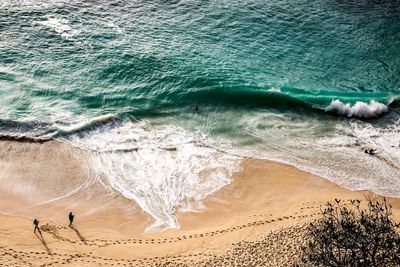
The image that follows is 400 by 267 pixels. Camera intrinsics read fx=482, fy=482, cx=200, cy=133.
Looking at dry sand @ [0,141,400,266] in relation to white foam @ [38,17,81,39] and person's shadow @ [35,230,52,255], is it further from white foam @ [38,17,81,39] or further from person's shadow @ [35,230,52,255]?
white foam @ [38,17,81,39]

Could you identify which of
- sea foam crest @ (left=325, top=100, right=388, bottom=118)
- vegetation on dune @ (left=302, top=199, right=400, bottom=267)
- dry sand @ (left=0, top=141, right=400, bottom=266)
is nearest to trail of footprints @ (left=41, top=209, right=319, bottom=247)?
dry sand @ (left=0, top=141, right=400, bottom=266)

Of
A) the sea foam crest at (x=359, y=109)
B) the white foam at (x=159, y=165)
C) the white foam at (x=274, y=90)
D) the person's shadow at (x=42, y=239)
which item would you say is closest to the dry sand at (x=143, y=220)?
the person's shadow at (x=42, y=239)

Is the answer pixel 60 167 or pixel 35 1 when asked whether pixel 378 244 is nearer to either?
pixel 60 167

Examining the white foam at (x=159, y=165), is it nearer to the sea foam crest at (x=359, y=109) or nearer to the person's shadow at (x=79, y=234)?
the person's shadow at (x=79, y=234)

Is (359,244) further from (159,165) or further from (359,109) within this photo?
(359,109)

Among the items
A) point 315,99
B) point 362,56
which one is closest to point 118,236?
point 315,99

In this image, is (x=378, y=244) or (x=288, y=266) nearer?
(x=378, y=244)

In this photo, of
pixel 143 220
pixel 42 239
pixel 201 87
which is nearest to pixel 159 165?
pixel 143 220
